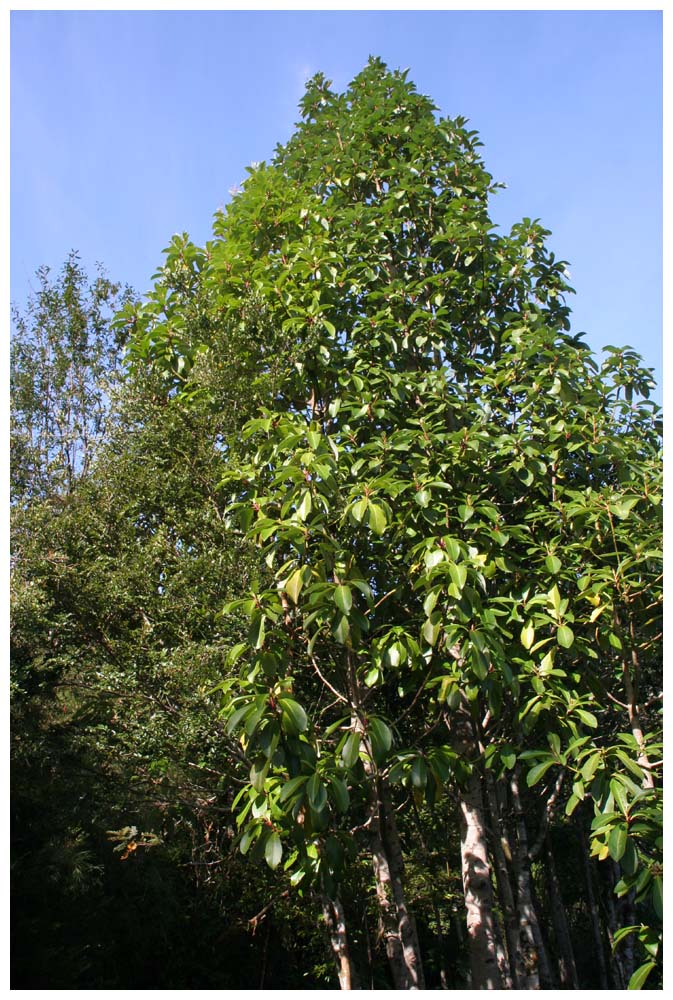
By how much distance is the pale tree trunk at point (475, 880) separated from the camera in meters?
3.53

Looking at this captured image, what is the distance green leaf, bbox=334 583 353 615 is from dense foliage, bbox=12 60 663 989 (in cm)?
2

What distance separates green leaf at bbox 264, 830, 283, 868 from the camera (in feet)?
9.04

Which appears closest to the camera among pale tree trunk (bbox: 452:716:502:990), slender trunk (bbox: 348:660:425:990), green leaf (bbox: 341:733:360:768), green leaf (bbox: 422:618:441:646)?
green leaf (bbox: 341:733:360:768)

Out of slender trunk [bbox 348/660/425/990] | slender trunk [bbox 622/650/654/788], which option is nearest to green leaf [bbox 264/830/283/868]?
slender trunk [bbox 348/660/425/990]

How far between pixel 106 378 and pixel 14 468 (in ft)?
2.92

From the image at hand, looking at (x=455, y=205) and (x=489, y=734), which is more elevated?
(x=455, y=205)

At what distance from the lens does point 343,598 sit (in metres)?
2.96

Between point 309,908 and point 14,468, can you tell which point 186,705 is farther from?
point 309,908

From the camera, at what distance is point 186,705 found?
3752 millimetres

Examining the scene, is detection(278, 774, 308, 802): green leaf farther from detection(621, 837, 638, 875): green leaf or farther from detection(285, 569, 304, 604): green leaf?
detection(621, 837, 638, 875): green leaf

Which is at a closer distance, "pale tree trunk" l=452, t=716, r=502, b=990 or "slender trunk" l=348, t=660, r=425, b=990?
"pale tree trunk" l=452, t=716, r=502, b=990

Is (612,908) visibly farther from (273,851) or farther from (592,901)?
(273,851)

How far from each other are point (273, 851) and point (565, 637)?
1.51 meters

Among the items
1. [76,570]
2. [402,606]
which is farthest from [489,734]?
[76,570]
